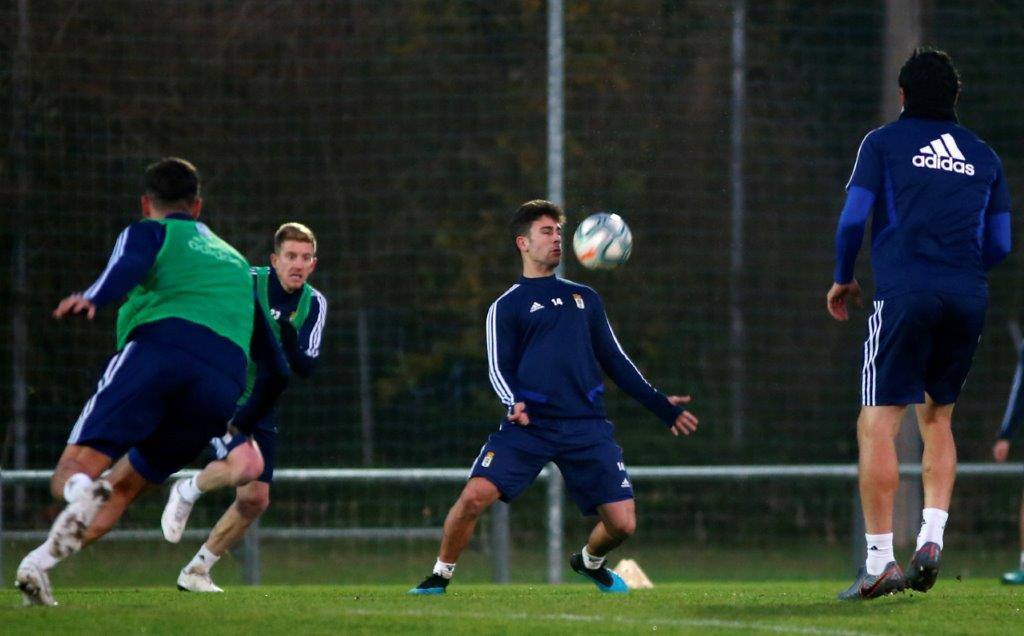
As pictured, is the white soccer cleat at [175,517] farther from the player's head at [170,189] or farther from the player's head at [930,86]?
the player's head at [930,86]

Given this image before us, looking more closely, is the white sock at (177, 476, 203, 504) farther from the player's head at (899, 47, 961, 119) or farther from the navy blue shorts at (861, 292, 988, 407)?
the player's head at (899, 47, 961, 119)

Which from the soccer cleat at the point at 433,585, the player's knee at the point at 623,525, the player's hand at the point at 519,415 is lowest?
the soccer cleat at the point at 433,585

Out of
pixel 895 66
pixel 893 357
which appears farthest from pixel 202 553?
pixel 895 66

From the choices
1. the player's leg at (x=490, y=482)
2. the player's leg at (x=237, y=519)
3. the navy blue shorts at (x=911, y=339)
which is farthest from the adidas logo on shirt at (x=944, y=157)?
the player's leg at (x=237, y=519)

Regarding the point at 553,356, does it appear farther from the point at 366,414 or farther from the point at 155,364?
the point at 366,414

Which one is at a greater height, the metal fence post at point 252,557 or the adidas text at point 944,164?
the adidas text at point 944,164

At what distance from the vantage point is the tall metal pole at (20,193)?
1350 cm

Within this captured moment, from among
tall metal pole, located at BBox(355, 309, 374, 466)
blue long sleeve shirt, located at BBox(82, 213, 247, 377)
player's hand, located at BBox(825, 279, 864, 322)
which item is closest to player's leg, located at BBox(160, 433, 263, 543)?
blue long sleeve shirt, located at BBox(82, 213, 247, 377)

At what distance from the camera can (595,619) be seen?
21.0 feet

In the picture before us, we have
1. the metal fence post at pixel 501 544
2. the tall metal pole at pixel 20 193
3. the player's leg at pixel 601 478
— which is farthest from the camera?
the tall metal pole at pixel 20 193

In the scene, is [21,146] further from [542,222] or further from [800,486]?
[800,486]

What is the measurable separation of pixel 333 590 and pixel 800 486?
8348 mm

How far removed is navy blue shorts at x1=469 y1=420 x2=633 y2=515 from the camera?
826 cm

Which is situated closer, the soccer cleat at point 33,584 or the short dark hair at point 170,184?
the soccer cleat at point 33,584
